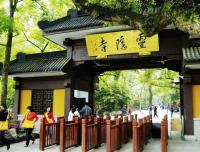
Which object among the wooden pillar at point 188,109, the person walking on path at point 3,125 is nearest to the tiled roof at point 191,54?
the wooden pillar at point 188,109

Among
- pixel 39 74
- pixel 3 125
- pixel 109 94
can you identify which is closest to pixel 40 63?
pixel 39 74

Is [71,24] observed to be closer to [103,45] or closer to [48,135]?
[103,45]

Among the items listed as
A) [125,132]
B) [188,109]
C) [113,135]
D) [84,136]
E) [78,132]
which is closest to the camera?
[84,136]

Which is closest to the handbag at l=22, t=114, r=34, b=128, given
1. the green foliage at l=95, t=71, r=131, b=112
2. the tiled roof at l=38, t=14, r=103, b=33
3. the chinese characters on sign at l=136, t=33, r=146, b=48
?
the tiled roof at l=38, t=14, r=103, b=33

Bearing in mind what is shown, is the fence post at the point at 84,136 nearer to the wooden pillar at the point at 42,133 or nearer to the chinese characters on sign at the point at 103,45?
the wooden pillar at the point at 42,133

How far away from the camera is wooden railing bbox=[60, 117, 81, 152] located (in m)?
10.1

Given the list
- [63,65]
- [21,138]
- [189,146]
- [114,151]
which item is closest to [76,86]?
[63,65]

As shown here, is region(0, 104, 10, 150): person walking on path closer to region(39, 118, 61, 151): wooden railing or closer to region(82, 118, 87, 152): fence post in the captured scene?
region(39, 118, 61, 151): wooden railing

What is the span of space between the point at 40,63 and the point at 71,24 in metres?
3.16

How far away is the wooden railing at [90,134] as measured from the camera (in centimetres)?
958

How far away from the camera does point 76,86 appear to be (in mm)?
15406

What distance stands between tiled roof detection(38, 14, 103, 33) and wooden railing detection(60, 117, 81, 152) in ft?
14.9

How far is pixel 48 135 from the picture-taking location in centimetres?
1088

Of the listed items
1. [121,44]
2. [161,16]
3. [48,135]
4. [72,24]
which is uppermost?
[72,24]
